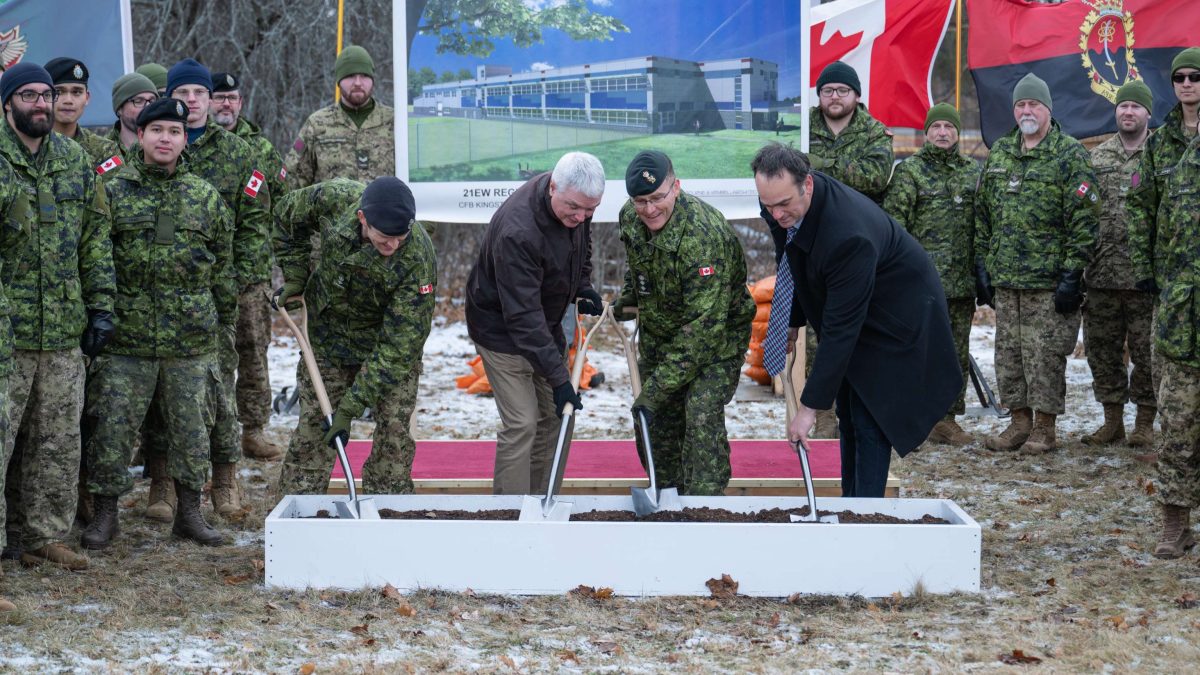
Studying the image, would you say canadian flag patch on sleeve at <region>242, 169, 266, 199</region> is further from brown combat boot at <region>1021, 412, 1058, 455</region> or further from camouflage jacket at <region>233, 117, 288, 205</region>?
brown combat boot at <region>1021, 412, 1058, 455</region>

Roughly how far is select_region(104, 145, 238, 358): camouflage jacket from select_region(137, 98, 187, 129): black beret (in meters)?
0.19

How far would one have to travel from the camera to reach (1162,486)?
5.62 metres

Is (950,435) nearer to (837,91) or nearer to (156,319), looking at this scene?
(837,91)

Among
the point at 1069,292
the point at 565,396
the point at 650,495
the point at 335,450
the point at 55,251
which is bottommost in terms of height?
the point at 650,495

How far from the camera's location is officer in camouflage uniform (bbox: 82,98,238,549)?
224 inches

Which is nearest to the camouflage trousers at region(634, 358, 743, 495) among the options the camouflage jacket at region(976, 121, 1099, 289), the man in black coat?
the man in black coat

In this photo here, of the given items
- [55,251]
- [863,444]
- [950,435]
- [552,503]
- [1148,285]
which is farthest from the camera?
[950,435]

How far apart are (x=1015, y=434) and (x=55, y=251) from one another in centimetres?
575

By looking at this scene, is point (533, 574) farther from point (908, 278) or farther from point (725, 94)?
point (725, 94)

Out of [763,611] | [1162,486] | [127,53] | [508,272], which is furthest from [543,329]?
[127,53]

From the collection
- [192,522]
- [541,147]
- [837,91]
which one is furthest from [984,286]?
[192,522]

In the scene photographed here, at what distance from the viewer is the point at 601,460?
7164 millimetres

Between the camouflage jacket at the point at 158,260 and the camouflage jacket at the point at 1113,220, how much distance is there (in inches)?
210

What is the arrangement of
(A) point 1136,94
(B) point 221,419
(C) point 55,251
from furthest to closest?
(A) point 1136,94 → (B) point 221,419 → (C) point 55,251
